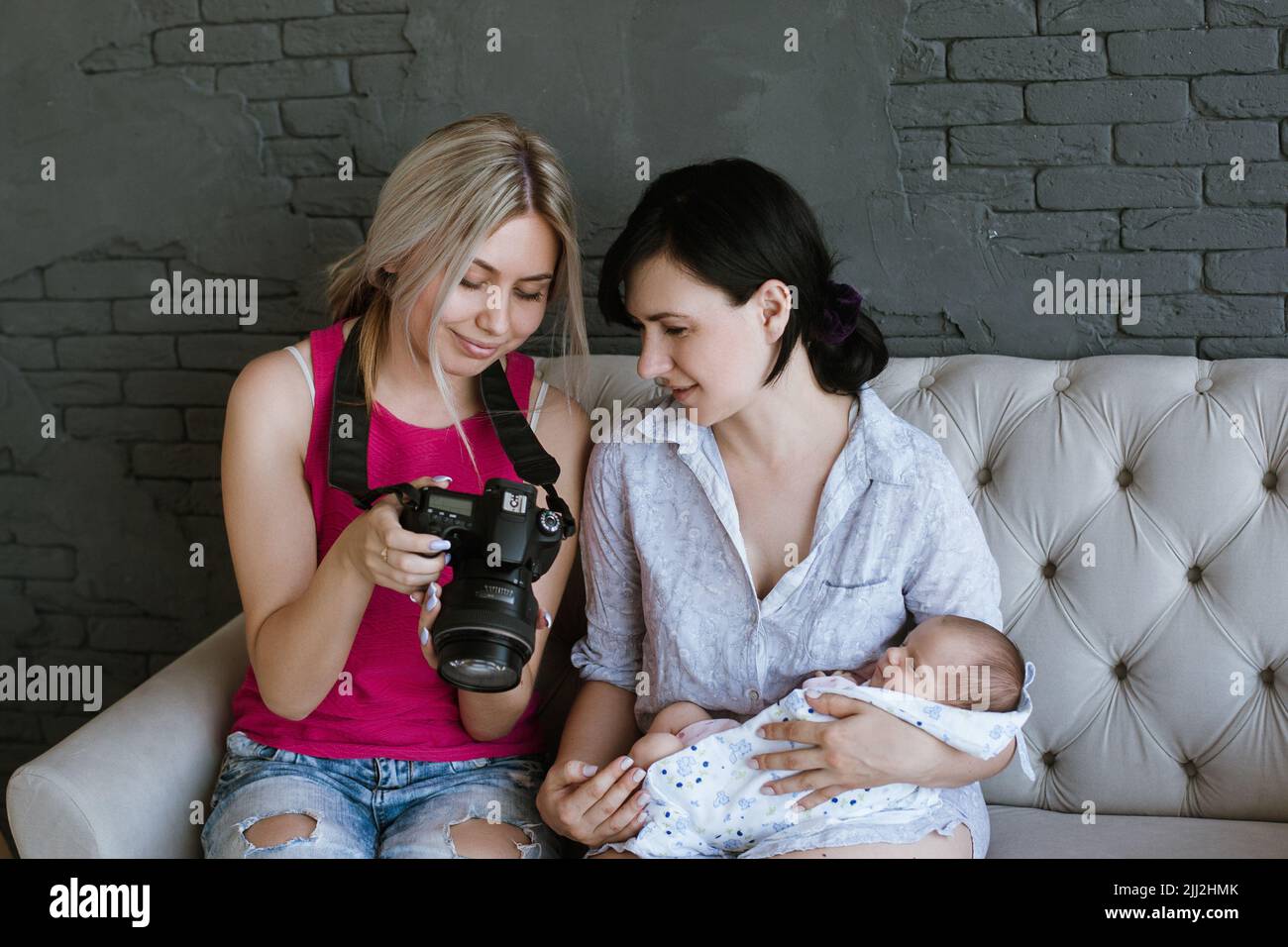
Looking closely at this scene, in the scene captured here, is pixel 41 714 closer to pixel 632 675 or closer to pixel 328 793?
pixel 328 793

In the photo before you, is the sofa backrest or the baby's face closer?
the baby's face

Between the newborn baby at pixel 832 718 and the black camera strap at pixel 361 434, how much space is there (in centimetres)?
41

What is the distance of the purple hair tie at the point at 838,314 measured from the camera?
5.08 ft

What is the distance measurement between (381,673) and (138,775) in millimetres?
336

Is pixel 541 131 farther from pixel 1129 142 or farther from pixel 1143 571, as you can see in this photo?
pixel 1143 571

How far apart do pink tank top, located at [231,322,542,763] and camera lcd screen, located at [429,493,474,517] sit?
12.4 inches

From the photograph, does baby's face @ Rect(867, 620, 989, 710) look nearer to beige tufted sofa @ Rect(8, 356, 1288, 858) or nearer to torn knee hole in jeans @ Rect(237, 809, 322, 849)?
beige tufted sofa @ Rect(8, 356, 1288, 858)

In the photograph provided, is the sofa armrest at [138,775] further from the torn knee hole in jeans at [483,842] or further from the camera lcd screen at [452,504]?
the camera lcd screen at [452,504]

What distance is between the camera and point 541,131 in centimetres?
204

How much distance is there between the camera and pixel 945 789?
4.78ft

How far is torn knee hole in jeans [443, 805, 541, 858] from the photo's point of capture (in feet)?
4.76

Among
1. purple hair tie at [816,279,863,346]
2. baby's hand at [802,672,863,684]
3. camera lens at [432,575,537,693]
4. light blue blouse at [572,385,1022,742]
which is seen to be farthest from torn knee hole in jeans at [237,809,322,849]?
purple hair tie at [816,279,863,346]
